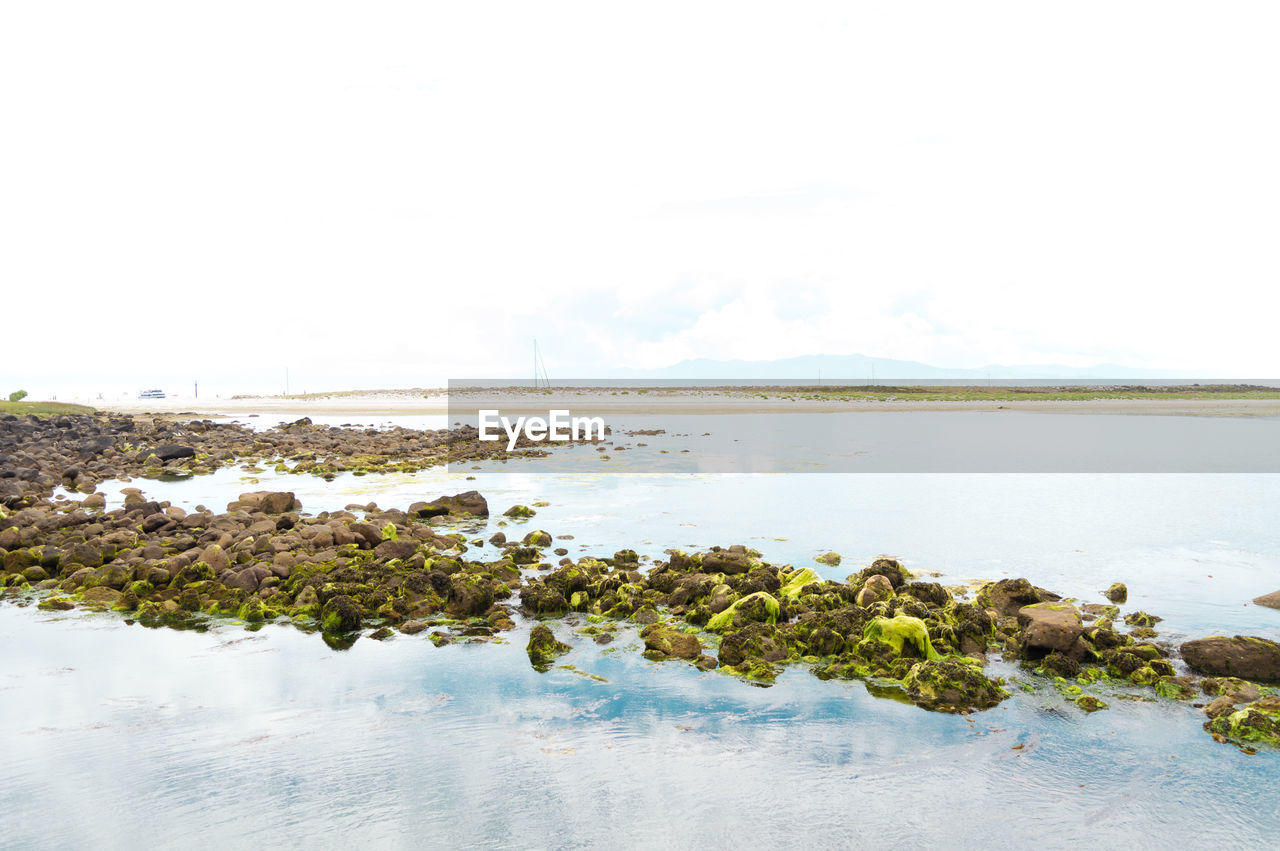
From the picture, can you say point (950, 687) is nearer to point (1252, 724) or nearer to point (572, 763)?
point (1252, 724)

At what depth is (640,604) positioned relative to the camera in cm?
1273

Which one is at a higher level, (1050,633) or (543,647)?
(1050,633)

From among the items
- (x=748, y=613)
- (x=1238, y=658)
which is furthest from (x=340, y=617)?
(x=1238, y=658)

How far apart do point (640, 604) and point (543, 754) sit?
4.98 m

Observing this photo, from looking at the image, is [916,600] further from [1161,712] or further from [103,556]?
[103,556]

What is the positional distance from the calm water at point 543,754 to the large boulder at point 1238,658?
1.43 metres

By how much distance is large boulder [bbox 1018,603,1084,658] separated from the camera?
396 inches

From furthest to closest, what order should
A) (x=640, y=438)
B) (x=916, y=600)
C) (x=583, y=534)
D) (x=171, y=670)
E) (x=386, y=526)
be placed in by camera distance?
1. (x=640, y=438)
2. (x=583, y=534)
3. (x=386, y=526)
4. (x=916, y=600)
5. (x=171, y=670)

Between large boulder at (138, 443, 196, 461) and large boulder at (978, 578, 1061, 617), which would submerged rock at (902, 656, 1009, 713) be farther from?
large boulder at (138, 443, 196, 461)

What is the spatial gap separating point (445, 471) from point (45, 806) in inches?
1048

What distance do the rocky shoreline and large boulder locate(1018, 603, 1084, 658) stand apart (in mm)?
27

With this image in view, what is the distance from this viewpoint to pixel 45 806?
7.07m

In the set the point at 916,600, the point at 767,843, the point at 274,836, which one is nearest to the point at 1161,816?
the point at 767,843

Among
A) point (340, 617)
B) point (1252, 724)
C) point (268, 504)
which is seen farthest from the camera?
point (268, 504)
